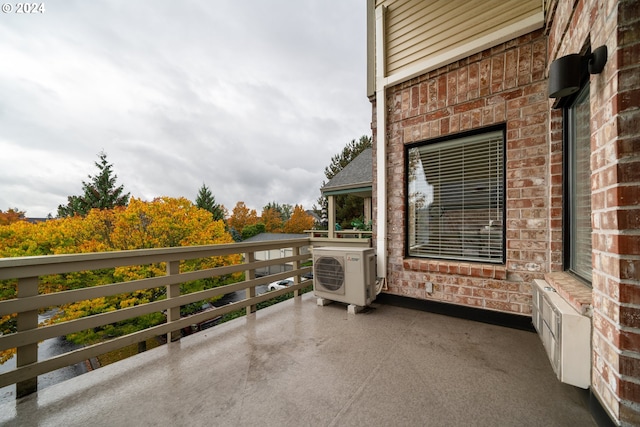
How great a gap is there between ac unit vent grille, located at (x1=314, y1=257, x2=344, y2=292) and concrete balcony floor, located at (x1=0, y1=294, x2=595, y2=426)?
687 mm

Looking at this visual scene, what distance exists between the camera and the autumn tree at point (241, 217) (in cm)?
2905

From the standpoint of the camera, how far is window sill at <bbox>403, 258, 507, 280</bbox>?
2347 mm

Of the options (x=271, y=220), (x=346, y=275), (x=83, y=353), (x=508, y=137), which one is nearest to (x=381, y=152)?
(x=508, y=137)

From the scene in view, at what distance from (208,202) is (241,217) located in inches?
161

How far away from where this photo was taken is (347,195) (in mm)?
14242

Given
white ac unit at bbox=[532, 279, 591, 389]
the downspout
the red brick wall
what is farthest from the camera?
the downspout

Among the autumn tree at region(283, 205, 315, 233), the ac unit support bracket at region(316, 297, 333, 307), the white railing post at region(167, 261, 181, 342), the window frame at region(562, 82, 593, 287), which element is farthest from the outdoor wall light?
the autumn tree at region(283, 205, 315, 233)

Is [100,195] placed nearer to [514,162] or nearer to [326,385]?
[326,385]

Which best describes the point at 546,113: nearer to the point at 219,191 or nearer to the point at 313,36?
the point at 313,36

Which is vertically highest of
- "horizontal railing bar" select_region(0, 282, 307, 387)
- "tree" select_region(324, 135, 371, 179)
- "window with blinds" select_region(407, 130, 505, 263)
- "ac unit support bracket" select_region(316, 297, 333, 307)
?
"tree" select_region(324, 135, 371, 179)

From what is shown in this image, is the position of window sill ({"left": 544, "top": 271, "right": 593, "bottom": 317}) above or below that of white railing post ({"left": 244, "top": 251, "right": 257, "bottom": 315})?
above

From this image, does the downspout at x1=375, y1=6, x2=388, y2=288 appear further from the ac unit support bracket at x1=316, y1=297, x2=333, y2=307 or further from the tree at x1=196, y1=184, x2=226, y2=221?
the tree at x1=196, y1=184, x2=226, y2=221

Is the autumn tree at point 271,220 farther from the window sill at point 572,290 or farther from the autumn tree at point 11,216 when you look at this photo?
the window sill at point 572,290

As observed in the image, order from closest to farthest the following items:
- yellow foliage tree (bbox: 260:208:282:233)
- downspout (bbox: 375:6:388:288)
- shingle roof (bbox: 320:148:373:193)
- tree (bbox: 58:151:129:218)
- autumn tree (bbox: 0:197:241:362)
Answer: downspout (bbox: 375:6:388:288)
autumn tree (bbox: 0:197:241:362)
shingle roof (bbox: 320:148:373:193)
tree (bbox: 58:151:129:218)
yellow foliage tree (bbox: 260:208:282:233)
